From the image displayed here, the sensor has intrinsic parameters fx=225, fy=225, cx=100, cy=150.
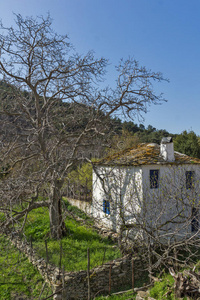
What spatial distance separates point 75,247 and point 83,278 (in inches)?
88.2

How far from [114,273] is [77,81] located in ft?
26.7

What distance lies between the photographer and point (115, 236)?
11508mm

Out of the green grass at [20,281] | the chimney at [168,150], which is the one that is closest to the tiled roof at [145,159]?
the chimney at [168,150]

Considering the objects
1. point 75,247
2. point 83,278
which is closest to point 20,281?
point 83,278

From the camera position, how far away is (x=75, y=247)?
32.8 ft

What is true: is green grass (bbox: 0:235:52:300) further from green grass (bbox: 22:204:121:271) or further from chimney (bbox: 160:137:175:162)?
chimney (bbox: 160:137:175:162)

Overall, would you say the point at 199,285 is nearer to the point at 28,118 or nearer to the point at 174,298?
the point at 174,298

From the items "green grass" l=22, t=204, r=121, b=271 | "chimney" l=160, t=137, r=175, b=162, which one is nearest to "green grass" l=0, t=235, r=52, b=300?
"green grass" l=22, t=204, r=121, b=271

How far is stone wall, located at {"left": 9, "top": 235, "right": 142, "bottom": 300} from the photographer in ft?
24.6

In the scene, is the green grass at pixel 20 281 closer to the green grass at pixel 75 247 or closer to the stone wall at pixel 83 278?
the stone wall at pixel 83 278

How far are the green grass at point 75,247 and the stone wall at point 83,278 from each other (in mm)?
369

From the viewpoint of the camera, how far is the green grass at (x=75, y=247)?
8.73 meters

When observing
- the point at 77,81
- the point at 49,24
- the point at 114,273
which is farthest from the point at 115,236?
the point at 49,24

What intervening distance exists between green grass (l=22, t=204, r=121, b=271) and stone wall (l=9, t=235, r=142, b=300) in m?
0.37
